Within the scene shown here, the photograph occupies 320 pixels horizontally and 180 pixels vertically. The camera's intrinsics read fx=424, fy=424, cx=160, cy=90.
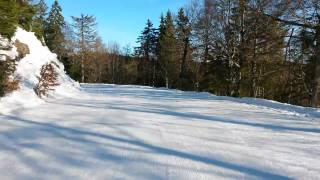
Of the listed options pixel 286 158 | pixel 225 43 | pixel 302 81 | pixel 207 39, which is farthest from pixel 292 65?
pixel 286 158

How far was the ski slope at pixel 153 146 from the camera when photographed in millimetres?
6297

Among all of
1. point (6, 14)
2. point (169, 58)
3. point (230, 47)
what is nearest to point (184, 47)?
point (169, 58)

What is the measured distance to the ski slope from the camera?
20.7ft

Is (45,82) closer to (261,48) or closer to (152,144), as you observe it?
(152,144)

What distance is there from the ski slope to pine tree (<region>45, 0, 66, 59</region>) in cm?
5739

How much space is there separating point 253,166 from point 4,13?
10.3m

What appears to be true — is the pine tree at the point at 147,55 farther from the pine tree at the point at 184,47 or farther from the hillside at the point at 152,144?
the hillside at the point at 152,144

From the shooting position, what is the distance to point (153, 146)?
25.8 feet

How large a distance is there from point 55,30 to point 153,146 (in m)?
66.5

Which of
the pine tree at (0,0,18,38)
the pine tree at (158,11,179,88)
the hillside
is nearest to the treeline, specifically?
the pine tree at (158,11,179,88)

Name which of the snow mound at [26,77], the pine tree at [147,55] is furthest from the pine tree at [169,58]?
the snow mound at [26,77]

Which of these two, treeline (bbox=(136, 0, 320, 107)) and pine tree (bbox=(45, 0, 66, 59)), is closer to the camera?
treeline (bbox=(136, 0, 320, 107))

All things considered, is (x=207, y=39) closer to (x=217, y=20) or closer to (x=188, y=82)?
(x=217, y=20)

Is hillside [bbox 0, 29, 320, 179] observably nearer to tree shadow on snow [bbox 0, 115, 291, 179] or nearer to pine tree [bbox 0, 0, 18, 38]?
tree shadow on snow [bbox 0, 115, 291, 179]
